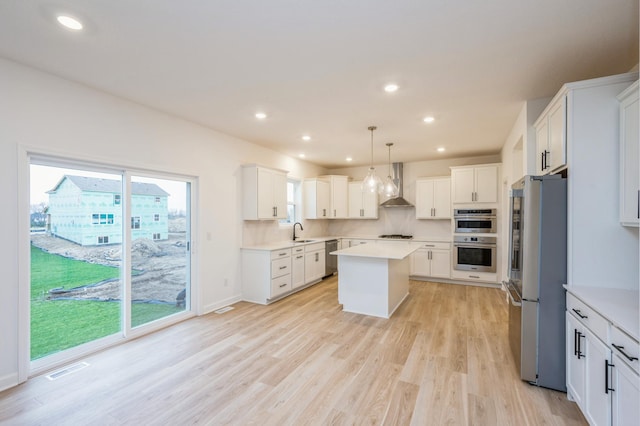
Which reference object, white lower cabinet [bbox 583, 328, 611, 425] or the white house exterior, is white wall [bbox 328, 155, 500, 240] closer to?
white lower cabinet [bbox 583, 328, 611, 425]

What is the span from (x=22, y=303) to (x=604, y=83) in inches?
201

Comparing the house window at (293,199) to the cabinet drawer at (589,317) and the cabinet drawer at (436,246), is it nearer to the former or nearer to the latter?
the cabinet drawer at (436,246)

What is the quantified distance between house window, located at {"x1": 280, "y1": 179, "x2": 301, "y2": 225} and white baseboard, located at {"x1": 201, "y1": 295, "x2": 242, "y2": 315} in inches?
89.3

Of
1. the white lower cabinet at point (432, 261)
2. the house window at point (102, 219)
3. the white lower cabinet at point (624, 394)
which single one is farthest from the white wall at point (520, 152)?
the house window at point (102, 219)

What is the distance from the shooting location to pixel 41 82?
260 cm

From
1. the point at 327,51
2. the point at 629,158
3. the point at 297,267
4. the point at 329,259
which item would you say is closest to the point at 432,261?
the point at 329,259

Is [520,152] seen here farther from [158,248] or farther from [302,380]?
[158,248]

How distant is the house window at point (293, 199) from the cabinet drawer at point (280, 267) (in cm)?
162

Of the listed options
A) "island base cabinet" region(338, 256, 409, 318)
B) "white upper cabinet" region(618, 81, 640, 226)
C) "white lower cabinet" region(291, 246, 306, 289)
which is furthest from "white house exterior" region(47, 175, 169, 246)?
"white upper cabinet" region(618, 81, 640, 226)

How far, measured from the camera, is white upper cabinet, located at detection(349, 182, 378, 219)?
23.1ft

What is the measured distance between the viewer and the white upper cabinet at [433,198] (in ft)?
20.2

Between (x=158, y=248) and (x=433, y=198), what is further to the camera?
(x=433, y=198)

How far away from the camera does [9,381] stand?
2.40 m

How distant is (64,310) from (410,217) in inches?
250
